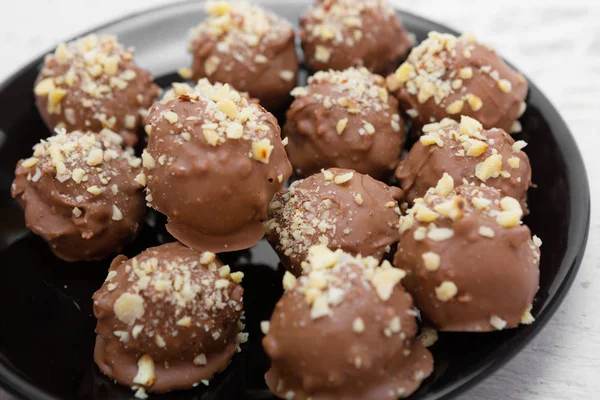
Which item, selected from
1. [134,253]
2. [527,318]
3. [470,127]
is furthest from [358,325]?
[134,253]

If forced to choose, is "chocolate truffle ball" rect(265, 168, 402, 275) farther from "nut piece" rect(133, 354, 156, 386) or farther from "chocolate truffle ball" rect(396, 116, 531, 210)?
"nut piece" rect(133, 354, 156, 386)

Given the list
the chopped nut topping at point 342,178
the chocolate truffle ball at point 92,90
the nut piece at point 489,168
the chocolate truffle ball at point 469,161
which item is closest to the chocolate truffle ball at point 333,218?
the chopped nut topping at point 342,178

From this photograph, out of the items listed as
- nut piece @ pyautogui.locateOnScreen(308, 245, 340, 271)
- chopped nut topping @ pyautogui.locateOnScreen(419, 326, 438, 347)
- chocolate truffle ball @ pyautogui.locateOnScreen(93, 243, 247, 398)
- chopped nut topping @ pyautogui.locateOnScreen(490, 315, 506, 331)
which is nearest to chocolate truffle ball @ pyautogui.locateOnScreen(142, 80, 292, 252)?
chocolate truffle ball @ pyautogui.locateOnScreen(93, 243, 247, 398)

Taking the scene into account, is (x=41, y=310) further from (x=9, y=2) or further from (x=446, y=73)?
(x=9, y=2)

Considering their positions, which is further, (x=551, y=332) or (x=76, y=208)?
(x=551, y=332)

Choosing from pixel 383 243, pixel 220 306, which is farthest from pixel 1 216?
pixel 383 243

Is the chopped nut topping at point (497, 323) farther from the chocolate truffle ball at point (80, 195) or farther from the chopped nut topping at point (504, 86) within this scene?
the chocolate truffle ball at point (80, 195)

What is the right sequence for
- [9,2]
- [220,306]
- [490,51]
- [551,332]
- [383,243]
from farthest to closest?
[9,2], [490,51], [551,332], [383,243], [220,306]

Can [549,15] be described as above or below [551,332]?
above
